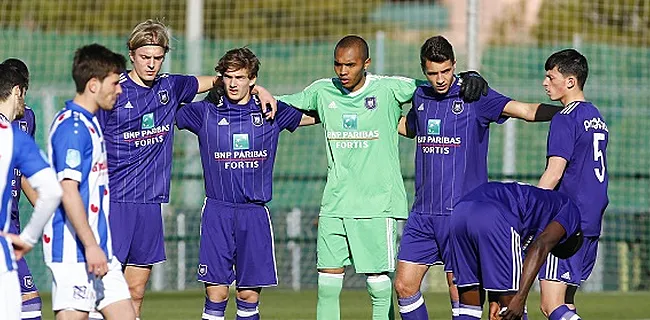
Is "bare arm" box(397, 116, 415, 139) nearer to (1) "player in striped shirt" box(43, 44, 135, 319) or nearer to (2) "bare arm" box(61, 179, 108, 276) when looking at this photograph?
(1) "player in striped shirt" box(43, 44, 135, 319)

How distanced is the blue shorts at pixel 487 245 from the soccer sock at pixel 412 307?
1291mm

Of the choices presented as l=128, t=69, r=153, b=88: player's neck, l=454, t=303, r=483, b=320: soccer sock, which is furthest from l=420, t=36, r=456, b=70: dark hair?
l=128, t=69, r=153, b=88: player's neck

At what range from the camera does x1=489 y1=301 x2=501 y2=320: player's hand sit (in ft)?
25.9

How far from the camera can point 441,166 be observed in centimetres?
906

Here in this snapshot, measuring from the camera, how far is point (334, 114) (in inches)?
363

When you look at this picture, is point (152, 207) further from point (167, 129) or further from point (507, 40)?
point (507, 40)

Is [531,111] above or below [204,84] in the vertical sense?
below

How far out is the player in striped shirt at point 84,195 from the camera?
6.72 m

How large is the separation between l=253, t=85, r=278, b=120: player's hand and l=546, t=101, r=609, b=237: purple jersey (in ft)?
6.61

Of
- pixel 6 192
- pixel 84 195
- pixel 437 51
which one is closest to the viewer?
pixel 6 192

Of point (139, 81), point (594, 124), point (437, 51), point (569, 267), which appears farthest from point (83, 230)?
point (594, 124)

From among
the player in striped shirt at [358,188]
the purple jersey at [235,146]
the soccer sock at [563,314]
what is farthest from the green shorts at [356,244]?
the soccer sock at [563,314]

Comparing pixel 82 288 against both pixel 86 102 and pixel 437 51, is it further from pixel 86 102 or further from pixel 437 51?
pixel 437 51

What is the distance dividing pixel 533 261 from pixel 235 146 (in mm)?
2595
